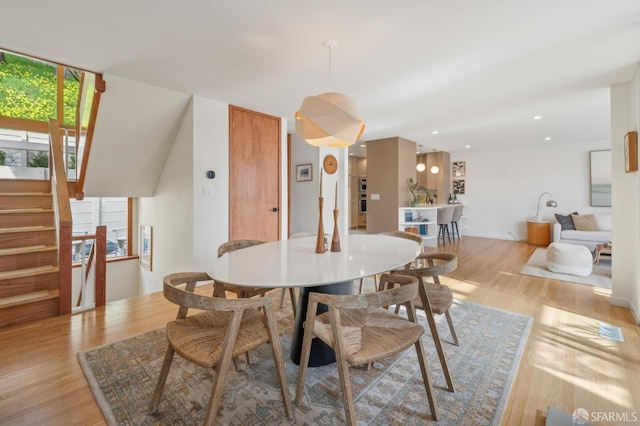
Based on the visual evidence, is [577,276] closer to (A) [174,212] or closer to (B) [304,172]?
(B) [304,172]

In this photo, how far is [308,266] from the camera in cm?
161

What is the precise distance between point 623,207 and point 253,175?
4.12 meters

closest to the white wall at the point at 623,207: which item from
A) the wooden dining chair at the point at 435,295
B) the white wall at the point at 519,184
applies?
the wooden dining chair at the point at 435,295

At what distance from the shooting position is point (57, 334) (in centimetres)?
232

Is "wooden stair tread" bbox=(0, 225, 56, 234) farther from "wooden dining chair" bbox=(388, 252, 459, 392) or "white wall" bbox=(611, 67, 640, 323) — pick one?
"white wall" bbox=(611, 67, 640, 323)

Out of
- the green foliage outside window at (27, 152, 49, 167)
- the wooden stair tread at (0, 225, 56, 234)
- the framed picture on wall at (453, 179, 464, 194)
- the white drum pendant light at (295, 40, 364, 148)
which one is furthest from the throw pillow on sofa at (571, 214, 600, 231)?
the green foliage outside window at (27, 152, 49, 167)

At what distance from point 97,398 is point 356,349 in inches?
56.5

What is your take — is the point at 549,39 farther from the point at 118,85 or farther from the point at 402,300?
the point at 118,85

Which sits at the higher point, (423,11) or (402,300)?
(423,11)

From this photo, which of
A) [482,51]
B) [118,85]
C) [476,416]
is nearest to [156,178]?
[118,85]

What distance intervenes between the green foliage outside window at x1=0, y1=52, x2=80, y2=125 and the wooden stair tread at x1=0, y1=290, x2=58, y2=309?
120 inches

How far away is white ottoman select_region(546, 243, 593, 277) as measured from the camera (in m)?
4.06

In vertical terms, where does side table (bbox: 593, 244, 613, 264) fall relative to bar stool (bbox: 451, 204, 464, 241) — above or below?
below

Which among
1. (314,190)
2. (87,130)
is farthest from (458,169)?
(87,130)
